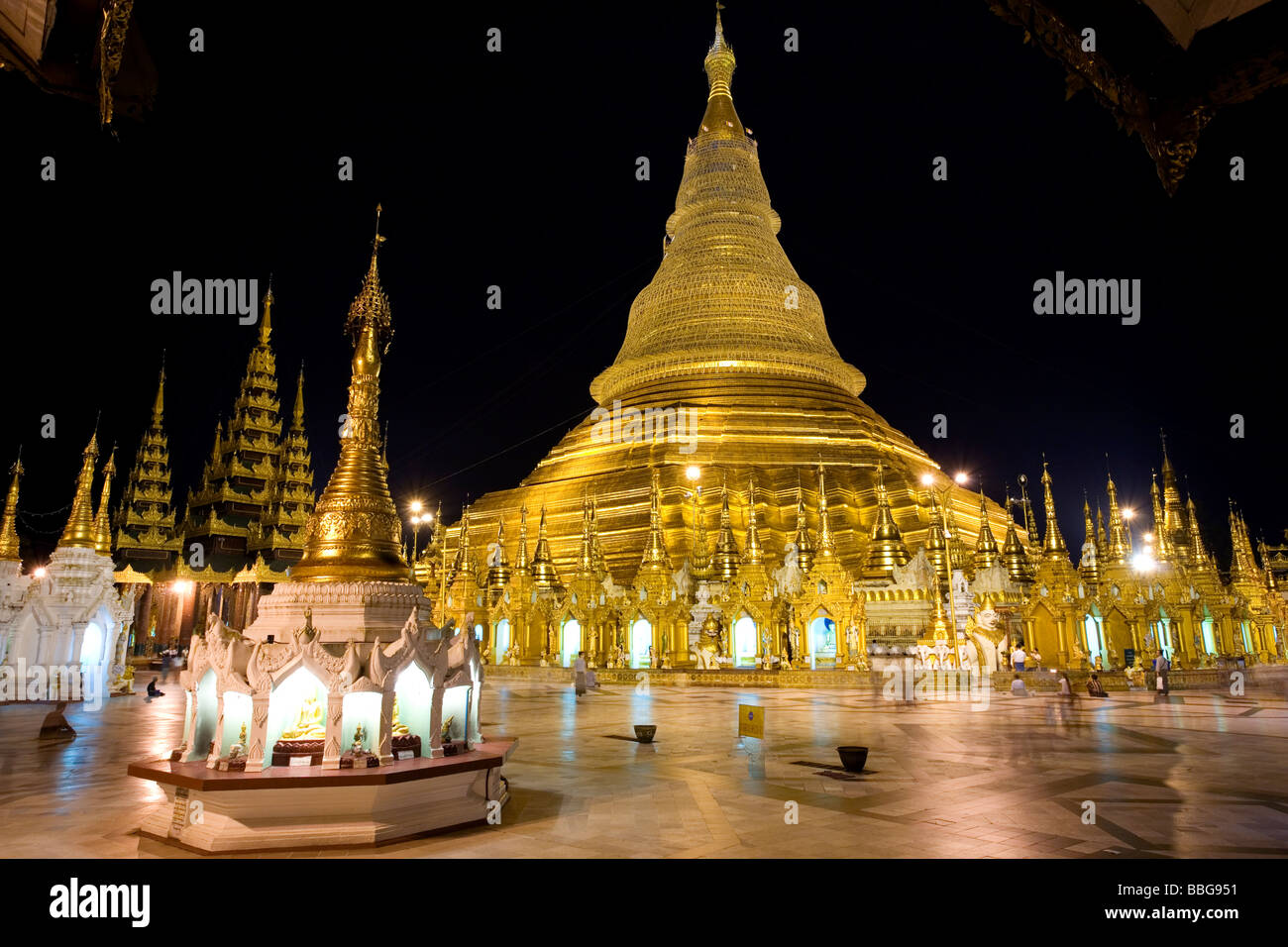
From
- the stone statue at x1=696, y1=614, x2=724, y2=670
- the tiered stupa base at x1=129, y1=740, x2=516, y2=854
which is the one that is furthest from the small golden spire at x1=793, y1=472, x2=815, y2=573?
the tiered stupa base at x1=129, y1=740, x2=516, y2=854

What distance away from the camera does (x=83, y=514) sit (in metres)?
21.7

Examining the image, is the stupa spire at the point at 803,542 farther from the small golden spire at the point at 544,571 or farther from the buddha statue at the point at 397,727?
the buddha statue at the point at 397,727

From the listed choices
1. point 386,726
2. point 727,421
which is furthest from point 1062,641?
point 386,726

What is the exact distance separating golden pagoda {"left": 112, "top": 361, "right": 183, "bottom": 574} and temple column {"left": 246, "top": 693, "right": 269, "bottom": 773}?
41526mm

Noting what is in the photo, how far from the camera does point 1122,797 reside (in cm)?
764

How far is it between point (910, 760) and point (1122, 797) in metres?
2.77

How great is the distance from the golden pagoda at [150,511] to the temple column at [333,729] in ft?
137

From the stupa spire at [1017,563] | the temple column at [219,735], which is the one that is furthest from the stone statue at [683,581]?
the temple column at [219,735]

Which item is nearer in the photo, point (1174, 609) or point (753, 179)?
point (1174, 609)

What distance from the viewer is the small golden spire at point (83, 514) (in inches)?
836

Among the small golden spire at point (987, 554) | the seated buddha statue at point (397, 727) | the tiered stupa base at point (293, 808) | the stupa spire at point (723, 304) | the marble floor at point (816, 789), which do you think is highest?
the stupa spire at point (723, 304)

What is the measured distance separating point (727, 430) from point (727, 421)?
61cm

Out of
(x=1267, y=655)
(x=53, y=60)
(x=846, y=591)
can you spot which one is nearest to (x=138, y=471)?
(x=846, y=591)
